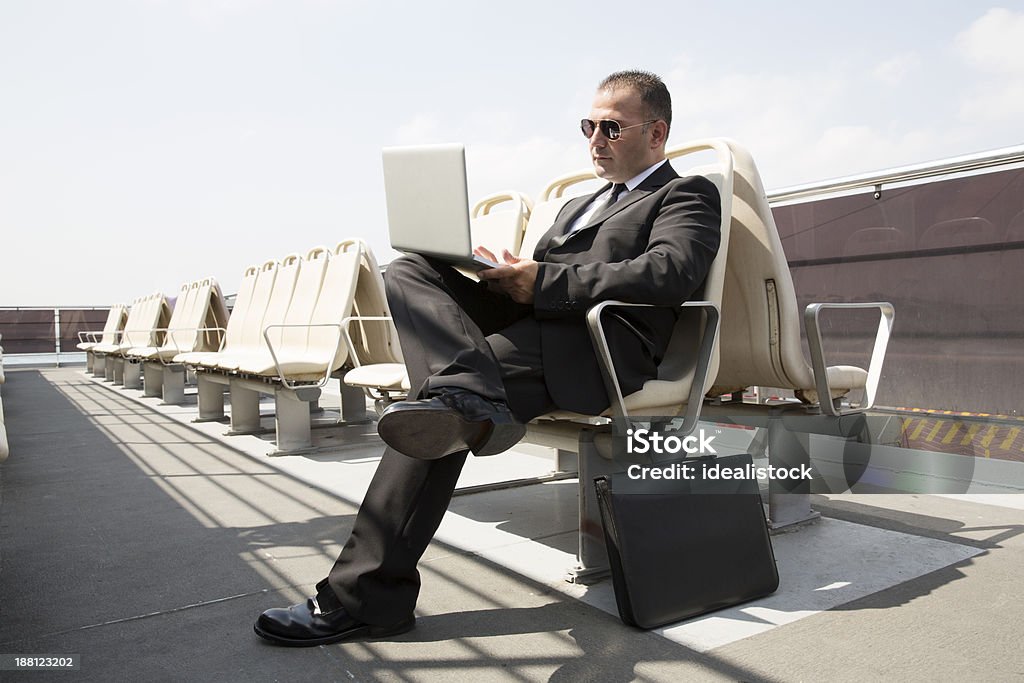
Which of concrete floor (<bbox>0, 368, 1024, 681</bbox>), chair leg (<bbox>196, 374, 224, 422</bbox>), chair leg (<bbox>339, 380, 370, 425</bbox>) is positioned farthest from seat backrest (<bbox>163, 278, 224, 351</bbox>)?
concrete floor (<bbox>0, 368, 1024, 681</bbox>)

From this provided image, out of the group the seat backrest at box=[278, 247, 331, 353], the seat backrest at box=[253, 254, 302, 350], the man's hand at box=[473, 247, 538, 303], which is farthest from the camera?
the seat backrest at box=[253, 254, 302, 350]

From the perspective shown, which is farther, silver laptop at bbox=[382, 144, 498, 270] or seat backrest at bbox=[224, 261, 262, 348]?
seat backrest at bbox=[224, 261, 262, 348]

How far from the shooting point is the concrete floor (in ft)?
4.95

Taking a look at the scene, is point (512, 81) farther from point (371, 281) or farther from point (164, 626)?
point (164, 626)

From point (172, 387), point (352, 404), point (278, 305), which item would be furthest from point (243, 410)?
point (172, 387)

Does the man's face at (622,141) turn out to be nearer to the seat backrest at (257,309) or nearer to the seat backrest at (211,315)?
the seat backrest at (257,309)

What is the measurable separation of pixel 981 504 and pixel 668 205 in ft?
5.75

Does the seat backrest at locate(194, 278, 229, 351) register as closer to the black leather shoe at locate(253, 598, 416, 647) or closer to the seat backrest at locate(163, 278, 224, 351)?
the seat backrest at locate(163, 278, 224, 351)

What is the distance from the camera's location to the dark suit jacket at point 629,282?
1788 millimetres

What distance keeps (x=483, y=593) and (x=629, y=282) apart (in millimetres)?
874

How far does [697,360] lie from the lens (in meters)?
2.05

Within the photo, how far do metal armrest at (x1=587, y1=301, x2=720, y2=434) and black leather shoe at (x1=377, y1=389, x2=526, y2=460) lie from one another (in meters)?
0.31

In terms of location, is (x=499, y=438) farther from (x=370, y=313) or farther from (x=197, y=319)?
(x=197, y=319)

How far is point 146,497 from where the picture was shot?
328cm
